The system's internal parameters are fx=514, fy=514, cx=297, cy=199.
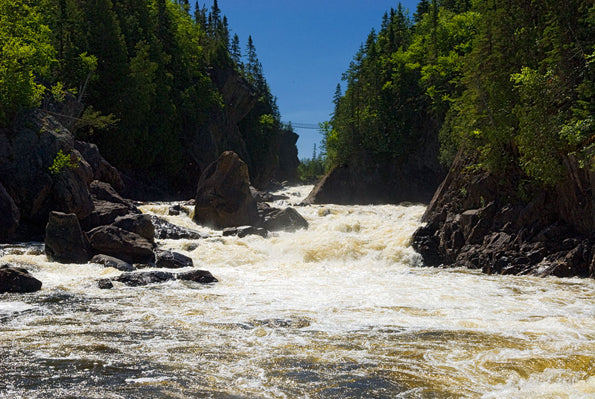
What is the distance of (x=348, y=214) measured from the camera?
113 ft

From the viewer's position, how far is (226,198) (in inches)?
1227

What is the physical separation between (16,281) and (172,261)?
629 centimetres

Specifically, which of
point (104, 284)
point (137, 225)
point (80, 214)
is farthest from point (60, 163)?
point (104, 284)

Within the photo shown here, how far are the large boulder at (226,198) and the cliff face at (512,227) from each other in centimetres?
1132

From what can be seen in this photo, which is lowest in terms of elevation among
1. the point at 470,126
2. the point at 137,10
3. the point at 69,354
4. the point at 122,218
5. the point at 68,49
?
the point at 69,354

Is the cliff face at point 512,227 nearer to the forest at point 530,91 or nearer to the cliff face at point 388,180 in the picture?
the forest at point 530,91

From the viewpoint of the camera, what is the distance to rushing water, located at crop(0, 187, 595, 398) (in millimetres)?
7078

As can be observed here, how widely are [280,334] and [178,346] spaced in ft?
6.65

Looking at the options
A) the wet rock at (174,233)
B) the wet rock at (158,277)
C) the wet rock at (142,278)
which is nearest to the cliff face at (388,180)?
the wet rock at (174,233)

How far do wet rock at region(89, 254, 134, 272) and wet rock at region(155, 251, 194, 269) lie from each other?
3.99 ft

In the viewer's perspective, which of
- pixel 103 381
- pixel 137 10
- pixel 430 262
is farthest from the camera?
pixel 137 10

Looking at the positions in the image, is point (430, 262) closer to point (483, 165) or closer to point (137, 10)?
point (483, 165)

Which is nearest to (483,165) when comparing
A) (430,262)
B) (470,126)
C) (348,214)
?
(470,126)

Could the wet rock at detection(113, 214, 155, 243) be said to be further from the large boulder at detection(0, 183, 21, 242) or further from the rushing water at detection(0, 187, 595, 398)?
the rushing water at detection(0, 187, 595, 398)
